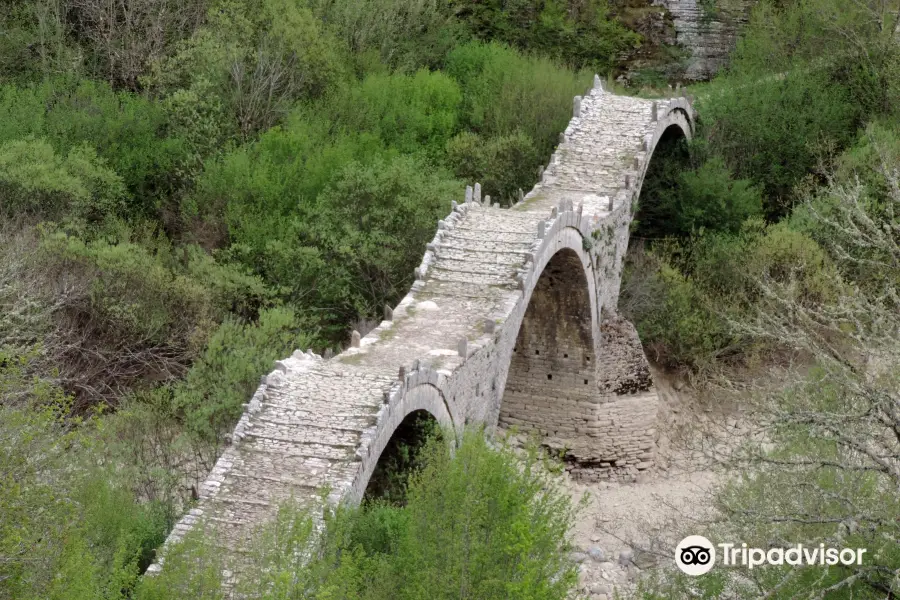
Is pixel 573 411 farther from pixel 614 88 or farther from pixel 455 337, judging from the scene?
pixel 614 88

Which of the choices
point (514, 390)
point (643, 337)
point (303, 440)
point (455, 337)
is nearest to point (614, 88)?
point (643, 337)

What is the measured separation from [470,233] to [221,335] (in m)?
6.84

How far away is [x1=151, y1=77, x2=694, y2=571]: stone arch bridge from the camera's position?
24188mm

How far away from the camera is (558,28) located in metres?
55.1

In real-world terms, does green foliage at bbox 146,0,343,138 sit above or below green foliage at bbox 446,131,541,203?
above

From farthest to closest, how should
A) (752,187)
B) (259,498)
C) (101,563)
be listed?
(752,187)
(259,498)
(101,563)

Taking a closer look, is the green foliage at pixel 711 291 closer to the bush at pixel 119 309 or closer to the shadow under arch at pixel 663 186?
the shadow under arch at pixel 663 186

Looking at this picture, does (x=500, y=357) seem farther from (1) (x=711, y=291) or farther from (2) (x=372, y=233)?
(1) (x=711, y=291)

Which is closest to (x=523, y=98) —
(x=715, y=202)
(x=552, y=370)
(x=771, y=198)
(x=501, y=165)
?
(x=501, y=165)

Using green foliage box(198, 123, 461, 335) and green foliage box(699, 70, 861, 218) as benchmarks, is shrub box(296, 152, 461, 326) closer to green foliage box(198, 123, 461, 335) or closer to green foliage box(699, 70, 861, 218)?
green foliage box(198, 123, 461, 335)

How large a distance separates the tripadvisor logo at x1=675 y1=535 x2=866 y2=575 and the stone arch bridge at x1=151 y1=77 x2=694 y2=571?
18.7 feet

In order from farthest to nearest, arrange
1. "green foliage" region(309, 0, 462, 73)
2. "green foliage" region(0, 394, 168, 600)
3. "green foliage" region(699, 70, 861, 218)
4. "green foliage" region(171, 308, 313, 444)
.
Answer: "green foliage" region(309, 0, 462, 73), "green foliage" region(699, 70, 861, 218), "green foliage" region(171, 308, 313, 444), "green foliage" region(0, 394, 168, 600)

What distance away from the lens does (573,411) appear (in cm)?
3994

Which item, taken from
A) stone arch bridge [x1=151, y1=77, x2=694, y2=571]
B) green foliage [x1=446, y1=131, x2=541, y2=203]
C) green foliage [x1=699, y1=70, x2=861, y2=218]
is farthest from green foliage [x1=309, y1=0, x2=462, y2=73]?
green foliage [x1=699, y1=70, x2=861, y2=218]
